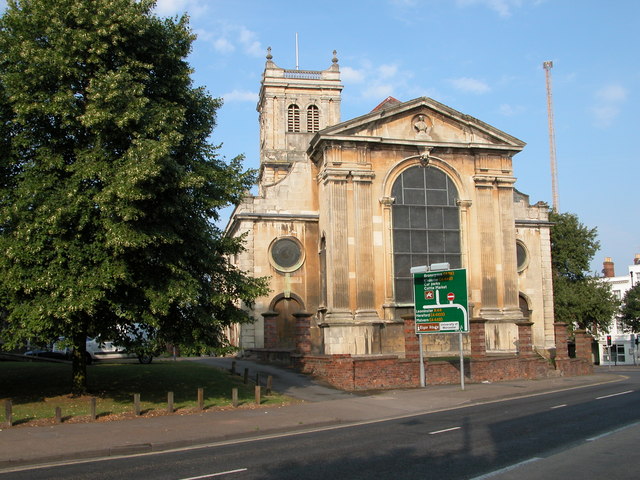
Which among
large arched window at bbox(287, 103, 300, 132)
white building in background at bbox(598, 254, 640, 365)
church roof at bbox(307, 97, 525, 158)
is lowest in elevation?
white building in background at bbox(598, 254, 640, 365)

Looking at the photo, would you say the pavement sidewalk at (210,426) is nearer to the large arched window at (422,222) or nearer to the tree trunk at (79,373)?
the tree trunk at (79,373)

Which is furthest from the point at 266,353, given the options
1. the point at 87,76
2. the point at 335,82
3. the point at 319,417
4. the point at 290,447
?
the point at 335,82

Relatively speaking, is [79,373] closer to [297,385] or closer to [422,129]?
[297,385]

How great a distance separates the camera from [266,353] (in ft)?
115

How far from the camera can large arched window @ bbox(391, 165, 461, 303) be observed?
3662 cm

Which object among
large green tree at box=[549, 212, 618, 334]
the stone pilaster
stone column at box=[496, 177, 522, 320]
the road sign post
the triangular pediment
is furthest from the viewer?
large green tree at box=[549, 212, 618, 334]

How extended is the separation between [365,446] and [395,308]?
22.7 metres

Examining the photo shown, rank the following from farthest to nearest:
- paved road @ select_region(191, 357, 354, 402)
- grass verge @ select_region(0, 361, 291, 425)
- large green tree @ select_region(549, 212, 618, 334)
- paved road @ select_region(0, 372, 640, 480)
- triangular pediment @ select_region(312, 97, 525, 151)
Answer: large green tree @ select_region(549, 212, 618, 334) → triangular pediment @ select_region(312, 97, 525, 151) → paved road @ select_region(191, 357, 354, 402) → grass verge @ select_region(0, 361, 291, 425) → paved road @ select_region(0, 372, 640, 480)

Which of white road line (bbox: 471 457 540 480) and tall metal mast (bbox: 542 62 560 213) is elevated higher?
tall metal mast (bbox: 542 62 560 213)

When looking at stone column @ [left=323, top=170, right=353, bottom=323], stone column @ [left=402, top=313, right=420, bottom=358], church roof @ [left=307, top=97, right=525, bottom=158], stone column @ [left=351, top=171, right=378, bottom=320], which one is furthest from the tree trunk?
church roof @ [left=307, top=97, right=525, bottom=158]

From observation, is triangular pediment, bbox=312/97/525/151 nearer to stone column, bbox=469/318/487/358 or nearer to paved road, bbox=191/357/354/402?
stone column, bbox=469/318/487/358

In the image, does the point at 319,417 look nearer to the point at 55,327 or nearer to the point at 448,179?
the point at 55,327

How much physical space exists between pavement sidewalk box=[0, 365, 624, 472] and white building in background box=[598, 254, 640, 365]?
155ft

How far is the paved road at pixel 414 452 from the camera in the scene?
10.2 m
